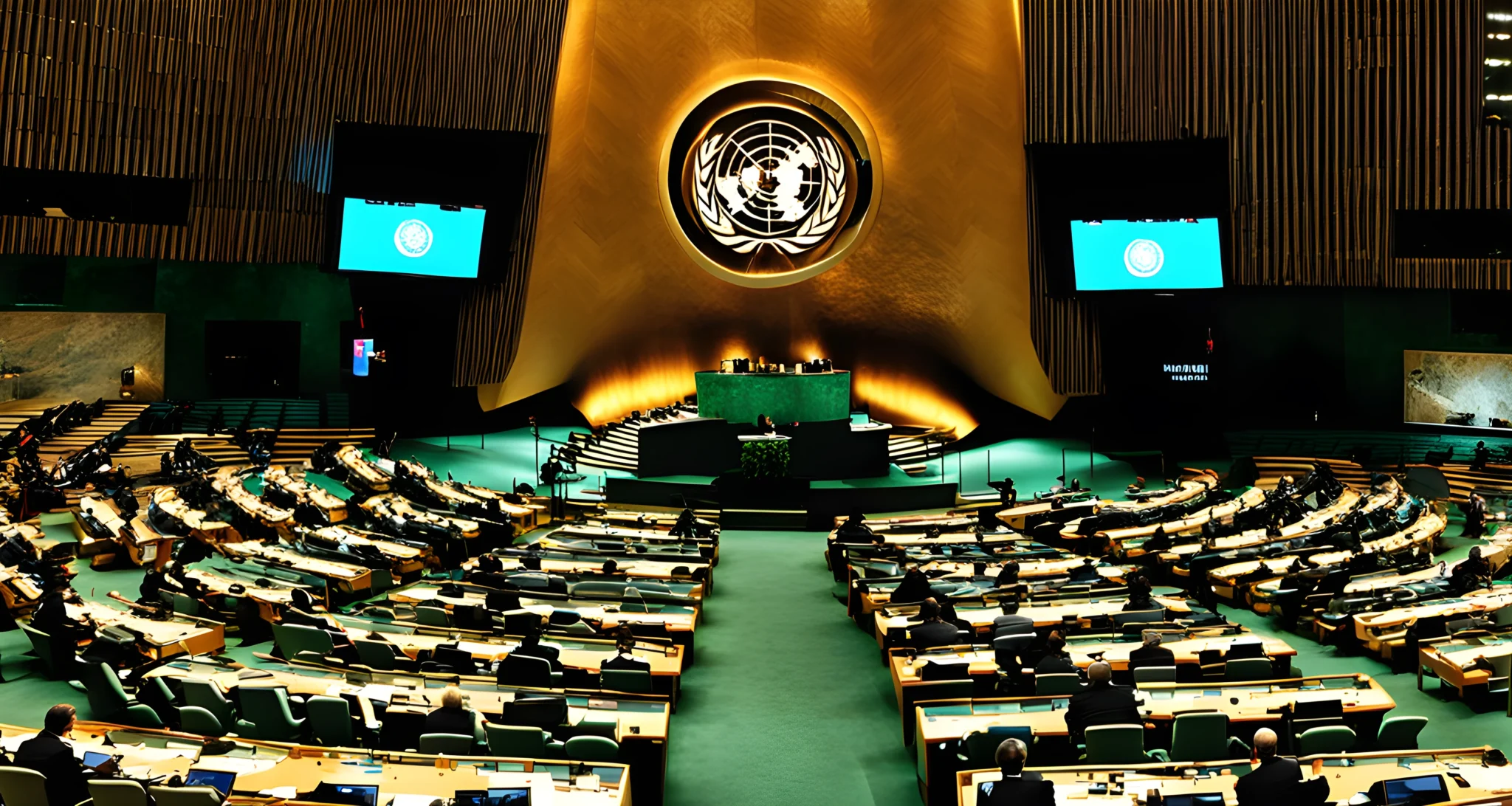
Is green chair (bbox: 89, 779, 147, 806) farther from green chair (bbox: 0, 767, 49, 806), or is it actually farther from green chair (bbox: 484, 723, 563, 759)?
green chair (bbox: 484, 723, 563, 759)

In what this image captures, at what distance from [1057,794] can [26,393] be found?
28767mm

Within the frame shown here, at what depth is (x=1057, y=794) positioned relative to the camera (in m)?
5.85

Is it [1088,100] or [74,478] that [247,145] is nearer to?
[74,478]

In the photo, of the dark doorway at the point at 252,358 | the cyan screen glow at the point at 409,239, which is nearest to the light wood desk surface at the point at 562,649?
the cyan screen glow at the point at 409,239

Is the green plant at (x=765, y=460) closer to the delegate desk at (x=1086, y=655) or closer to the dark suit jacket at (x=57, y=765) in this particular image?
the delegate desk at (x=1086, y=655)

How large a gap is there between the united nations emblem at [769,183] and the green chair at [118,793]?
2241cm

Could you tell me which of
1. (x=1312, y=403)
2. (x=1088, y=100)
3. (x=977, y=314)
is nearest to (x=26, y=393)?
(x=977, y=314)

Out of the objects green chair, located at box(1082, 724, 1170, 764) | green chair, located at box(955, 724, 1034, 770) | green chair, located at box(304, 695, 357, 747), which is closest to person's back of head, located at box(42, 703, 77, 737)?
green chair, located at box(304, 695, 357, 747)

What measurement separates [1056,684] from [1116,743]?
1.16m

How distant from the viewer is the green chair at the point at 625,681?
8133mm

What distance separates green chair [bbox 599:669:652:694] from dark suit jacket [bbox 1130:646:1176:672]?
357 centimetres

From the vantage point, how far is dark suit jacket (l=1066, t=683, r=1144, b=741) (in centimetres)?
693

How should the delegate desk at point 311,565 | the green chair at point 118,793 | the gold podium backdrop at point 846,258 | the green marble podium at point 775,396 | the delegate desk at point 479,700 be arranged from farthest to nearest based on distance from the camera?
the green marble podium at point 775,396
the gold podium backdrop at point 846,258
the delegate desk at point 311,565
the delegate desk at point 479,700
the green chair at point 118,793

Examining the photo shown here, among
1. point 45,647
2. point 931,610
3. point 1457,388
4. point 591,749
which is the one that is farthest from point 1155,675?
point 1457,388
